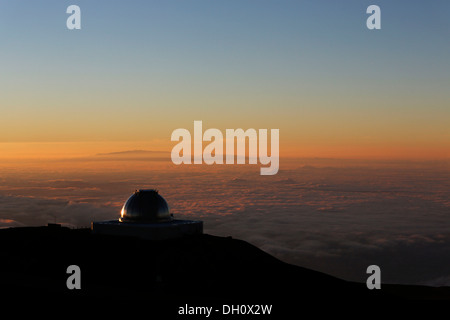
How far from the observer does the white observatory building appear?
61.5m

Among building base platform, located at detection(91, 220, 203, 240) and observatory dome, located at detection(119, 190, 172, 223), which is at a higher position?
observatory dome, located at detection(119, 190, 172, 223)

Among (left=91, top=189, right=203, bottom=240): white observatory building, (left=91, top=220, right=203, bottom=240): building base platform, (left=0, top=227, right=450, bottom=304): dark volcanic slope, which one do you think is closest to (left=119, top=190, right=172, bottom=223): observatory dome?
(left=91, top=189, right=203, bottom=240): white observatory building

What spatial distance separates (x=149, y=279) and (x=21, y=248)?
18.0 meters

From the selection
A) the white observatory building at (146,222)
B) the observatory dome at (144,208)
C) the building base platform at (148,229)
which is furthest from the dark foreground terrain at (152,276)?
the observatory dome at (144,208)

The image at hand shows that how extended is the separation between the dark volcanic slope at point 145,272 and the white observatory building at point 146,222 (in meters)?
1.03

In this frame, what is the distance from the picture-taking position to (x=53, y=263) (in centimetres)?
5953

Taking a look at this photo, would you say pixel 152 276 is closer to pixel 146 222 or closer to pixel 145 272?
pixel 145 272

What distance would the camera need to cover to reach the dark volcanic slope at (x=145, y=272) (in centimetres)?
5347

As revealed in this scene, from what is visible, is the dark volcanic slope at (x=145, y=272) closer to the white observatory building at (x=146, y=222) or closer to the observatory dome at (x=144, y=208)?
the white observatory building at (x=146, y=222)

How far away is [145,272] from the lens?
2266 inches

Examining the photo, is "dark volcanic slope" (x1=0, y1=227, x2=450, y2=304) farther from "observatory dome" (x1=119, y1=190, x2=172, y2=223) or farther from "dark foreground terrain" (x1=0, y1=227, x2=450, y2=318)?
"observatory dome" (x1=119, y1=190, x2=172, y2=223)

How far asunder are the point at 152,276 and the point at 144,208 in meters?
9.70
